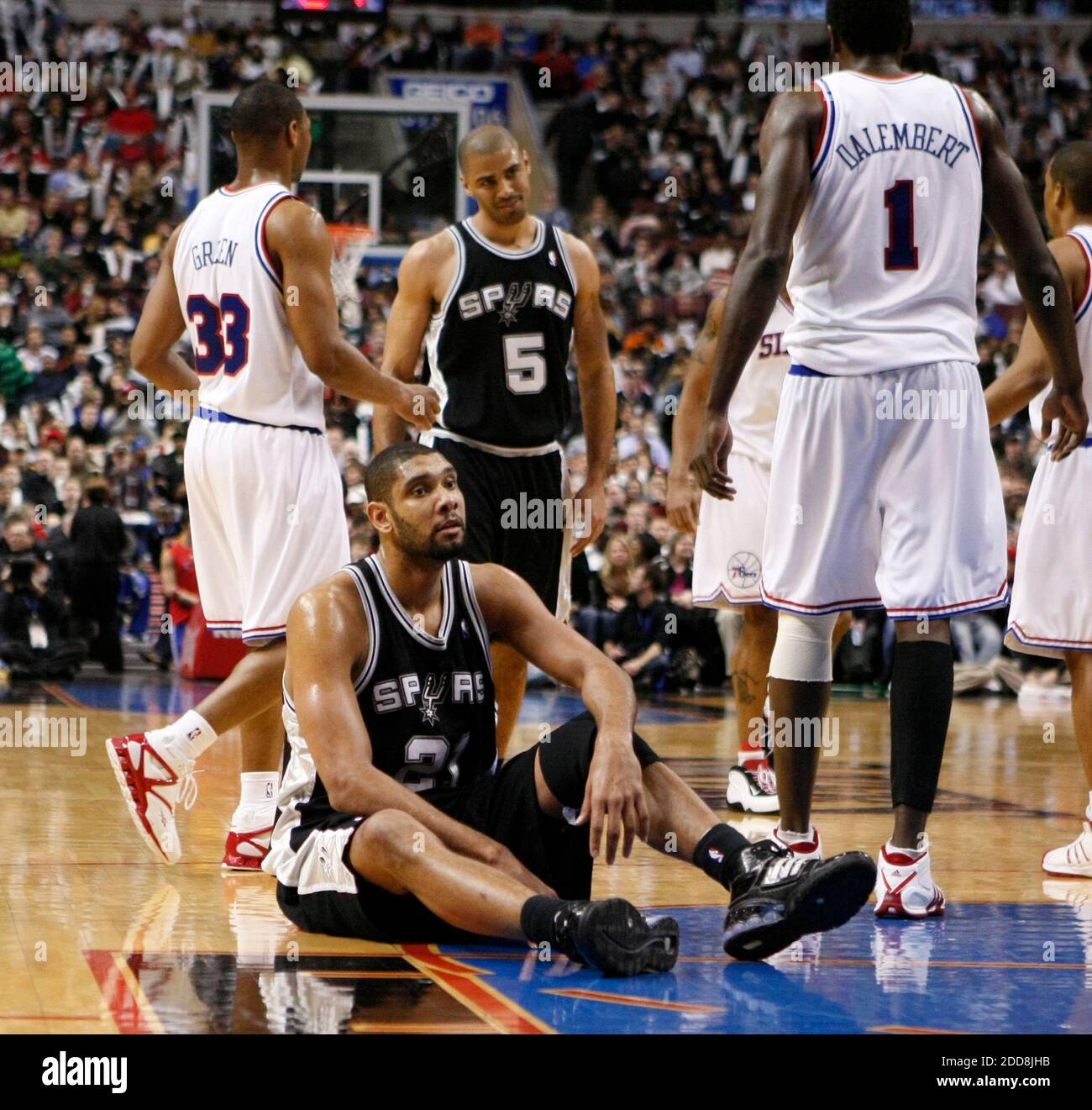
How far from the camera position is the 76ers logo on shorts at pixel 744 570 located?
721 centimetres

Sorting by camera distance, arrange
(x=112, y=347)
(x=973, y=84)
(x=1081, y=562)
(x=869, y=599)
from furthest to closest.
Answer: (x=973, y=84) → (x=112, y=347) → (x=1081, y=562) → (x=869, y=599)

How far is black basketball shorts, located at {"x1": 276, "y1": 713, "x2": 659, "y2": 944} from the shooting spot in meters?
4.29

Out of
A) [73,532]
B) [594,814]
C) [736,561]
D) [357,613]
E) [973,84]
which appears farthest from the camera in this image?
[973,84]

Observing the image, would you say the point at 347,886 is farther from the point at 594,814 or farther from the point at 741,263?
the point at 741,263

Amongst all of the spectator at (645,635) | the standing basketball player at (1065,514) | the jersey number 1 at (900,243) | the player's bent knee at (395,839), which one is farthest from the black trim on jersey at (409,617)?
the spectator at (645,635)

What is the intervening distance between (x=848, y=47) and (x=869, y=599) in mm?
1582

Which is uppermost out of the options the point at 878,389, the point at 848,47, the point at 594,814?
the point at 848,47

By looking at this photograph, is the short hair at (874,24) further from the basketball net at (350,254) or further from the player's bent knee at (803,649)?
the basketball net at (350,254)

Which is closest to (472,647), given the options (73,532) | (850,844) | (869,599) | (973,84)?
(869,599)

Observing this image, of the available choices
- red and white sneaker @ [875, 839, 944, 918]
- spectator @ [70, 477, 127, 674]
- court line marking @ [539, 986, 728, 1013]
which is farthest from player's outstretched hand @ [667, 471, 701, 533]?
spectator @ [70, 477, 127, 674]

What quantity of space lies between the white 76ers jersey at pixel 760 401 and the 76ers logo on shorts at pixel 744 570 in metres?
0.42

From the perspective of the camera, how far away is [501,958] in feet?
13.6

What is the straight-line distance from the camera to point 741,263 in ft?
15.7

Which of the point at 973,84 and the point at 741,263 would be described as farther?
the point at 973,84
